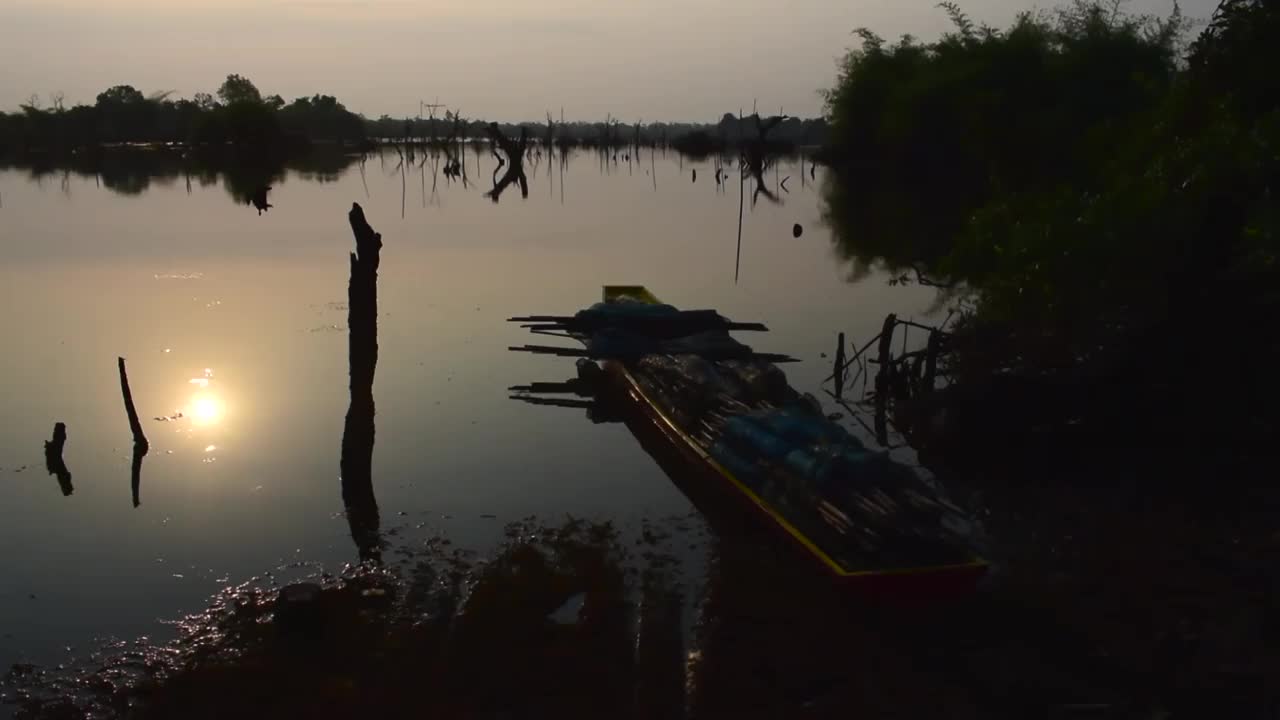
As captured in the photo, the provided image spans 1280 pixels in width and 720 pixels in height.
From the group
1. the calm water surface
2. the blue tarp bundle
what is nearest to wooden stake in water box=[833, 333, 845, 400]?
the calm water surface

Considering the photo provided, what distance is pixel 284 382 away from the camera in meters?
15.7

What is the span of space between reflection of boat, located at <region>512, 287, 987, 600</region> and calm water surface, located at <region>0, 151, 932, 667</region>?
2.43 ft

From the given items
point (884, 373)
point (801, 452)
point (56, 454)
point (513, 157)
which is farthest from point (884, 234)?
point (513, 157)

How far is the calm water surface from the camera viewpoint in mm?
9711

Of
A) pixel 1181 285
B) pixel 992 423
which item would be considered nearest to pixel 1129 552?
pixel 992 423

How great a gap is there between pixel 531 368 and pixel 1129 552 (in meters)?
10.2

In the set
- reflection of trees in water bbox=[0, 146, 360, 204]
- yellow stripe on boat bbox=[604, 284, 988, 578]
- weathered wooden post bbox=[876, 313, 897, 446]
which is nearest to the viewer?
yellow stripe on boat bbox=[604, 284, 988, 578]

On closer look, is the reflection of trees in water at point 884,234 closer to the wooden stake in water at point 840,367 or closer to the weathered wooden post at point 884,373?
the wooden stake in water at point 840,367

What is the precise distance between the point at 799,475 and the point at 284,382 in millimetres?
9604

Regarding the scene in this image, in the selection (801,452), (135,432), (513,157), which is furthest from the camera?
(513,157)

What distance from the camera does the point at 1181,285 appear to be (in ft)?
36.9

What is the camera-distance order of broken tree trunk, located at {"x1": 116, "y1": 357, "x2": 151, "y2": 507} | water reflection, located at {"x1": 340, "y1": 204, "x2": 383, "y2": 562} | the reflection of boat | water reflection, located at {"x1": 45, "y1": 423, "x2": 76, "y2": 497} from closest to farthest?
the reflection of boat < water reflection, located at {"x1": 340, "y1": 204, "x2": 383, "y2": 562} < water reflection, located at {"x1": 45, "y1": 423, "x2": 76, "y2": 497} < broken tree trunk, located at {"x1": 116, "y1": 357, "x2": 151, "y2": 507}

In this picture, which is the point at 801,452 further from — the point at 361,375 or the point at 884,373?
the point at 884,373

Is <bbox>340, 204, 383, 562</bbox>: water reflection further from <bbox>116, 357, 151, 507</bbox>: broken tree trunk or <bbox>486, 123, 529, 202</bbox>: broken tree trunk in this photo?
<bbox>486, 123, 529, 202</bbox>: broken tree trunk
